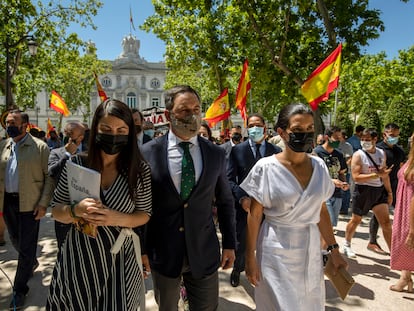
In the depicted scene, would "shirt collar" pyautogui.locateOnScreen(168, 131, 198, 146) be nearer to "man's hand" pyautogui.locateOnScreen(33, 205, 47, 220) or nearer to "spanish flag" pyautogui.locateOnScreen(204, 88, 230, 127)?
"man's hand" pyautogui.locateOnScreen(33, 205, 47, 220)

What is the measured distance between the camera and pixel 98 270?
194 cm

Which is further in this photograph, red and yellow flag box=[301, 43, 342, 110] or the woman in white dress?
red and yellow flag box=[301, 43, 342, 110]

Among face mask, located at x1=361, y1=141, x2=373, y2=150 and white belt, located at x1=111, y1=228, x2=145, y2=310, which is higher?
face mask, located at x1=361, y1=141, x2=373, y2=150

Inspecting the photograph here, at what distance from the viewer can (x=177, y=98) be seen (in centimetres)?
241

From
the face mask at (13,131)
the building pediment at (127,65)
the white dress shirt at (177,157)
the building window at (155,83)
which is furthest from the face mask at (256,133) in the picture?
the building window at (155,83)

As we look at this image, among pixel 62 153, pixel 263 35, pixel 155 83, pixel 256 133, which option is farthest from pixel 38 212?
pixel 155 83

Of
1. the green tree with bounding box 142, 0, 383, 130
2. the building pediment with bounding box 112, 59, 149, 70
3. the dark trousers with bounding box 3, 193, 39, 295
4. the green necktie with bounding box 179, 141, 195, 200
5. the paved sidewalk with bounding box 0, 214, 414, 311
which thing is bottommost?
the paved sidewalk with bounding box 0, 214, 414, 311

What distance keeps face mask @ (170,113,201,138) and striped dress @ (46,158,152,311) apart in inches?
22.7

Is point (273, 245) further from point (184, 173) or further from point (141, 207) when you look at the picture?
point (141, 207)

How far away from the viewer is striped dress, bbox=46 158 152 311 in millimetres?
1905

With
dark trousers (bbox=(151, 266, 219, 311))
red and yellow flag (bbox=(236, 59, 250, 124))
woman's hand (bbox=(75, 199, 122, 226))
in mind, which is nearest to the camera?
woman's hand (bbox=(75, 199, 122, 226))

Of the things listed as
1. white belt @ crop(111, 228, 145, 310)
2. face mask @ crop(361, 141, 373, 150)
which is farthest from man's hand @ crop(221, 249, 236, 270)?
face mask @ crop(361, 141, 373, 150)

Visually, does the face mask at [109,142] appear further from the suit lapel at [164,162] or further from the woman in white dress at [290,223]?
the woman in white dress at [290,223]

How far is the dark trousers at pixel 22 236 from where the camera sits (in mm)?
3662
